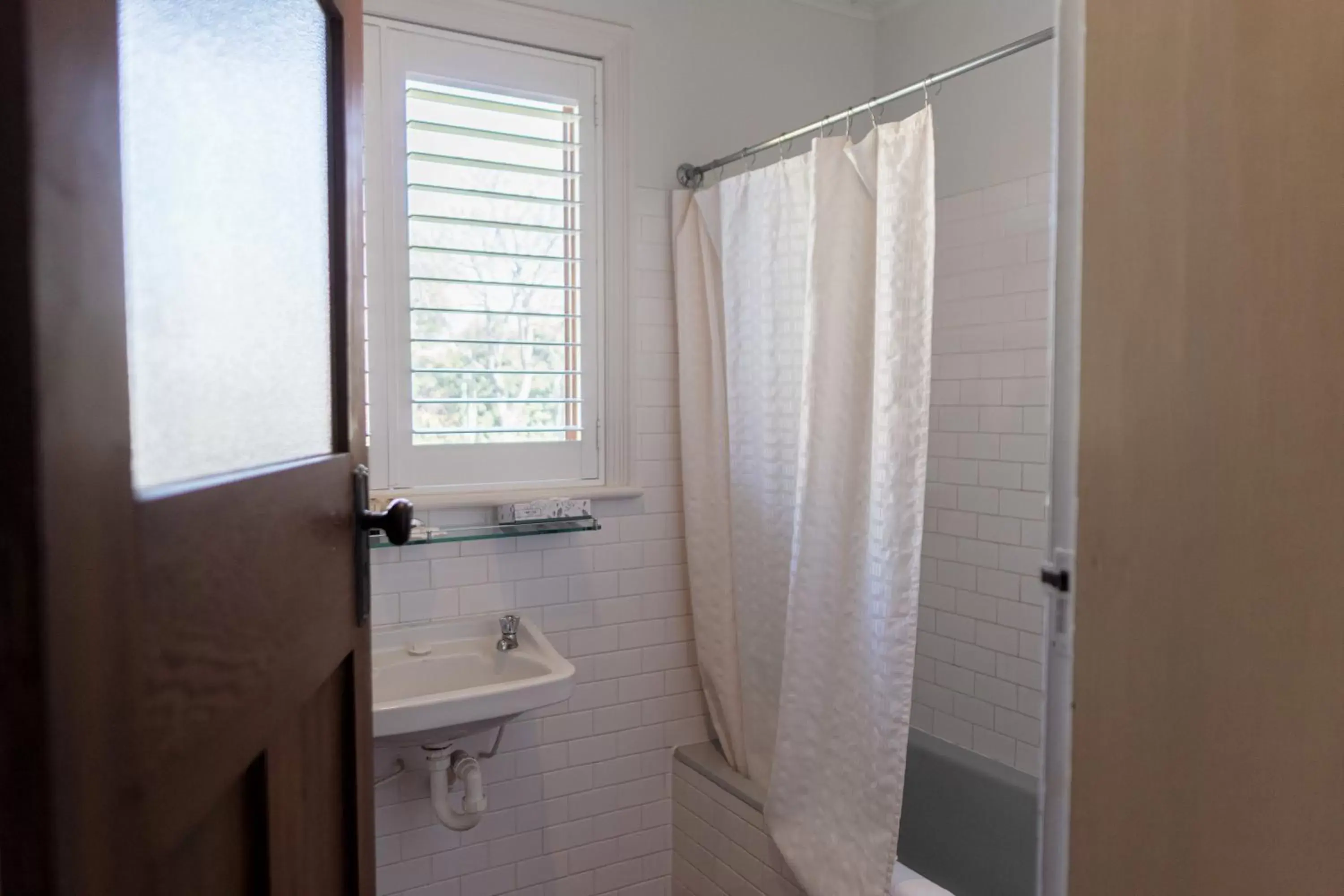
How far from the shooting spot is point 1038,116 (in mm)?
2182

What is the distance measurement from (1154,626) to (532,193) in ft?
6.22

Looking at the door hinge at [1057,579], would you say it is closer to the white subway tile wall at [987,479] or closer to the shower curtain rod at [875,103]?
the shower curtain rod at [875,103]

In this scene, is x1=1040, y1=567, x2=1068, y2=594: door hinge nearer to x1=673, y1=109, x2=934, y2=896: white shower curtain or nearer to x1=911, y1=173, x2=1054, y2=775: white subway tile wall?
x1=673, y1=109, x2=934, y2=896: white shower curtain

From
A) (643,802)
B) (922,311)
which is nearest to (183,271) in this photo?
(922,311)

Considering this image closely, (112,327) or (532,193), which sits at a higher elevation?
(532,193)

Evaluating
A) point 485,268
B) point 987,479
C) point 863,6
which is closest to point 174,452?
point 485,268

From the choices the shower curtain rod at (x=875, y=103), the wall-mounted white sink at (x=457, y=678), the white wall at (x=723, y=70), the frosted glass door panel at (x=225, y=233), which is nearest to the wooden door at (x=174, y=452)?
the frosted glass door panel at (x=225, y=233)

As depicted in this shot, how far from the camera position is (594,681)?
→ 2.32m

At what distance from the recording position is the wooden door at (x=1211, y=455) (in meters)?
0.54

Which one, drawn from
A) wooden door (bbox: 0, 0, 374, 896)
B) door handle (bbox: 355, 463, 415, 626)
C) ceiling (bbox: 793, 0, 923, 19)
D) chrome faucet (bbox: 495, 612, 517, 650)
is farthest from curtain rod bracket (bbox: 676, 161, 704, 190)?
door handle (bbox: 355, 463, 415, 626)

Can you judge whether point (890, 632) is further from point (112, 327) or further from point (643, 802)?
point (112, 327)

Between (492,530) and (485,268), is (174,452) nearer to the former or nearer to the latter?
(492,530)

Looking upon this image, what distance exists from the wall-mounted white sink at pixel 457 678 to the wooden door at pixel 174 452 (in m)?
0.79

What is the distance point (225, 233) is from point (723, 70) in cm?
207
